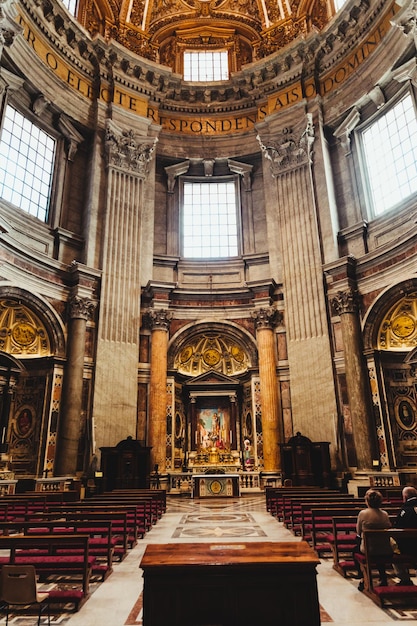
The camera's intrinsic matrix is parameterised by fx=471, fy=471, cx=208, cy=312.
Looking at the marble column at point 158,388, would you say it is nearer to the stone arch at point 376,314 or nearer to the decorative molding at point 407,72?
the stone arch at point 376,314

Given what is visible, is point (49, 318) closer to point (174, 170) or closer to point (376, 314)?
point (174, 170)

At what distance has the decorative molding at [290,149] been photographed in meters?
18.1

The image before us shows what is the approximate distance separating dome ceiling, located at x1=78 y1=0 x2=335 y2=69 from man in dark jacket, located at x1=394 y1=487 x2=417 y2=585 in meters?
20.4

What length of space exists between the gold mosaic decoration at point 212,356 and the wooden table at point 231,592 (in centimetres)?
1529

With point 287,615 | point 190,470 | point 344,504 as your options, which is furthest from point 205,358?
point 287,615

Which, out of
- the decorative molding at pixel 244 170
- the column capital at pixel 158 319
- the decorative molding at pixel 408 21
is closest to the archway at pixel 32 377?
the column capital at pixel 158 319

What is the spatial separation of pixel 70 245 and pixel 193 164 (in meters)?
7.19

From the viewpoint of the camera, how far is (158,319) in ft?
58.2

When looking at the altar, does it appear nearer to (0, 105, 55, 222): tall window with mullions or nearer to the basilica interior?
the basilica interior

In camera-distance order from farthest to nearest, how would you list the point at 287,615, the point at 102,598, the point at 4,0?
the point at 4,0 → the point at 102,598 → the point at 287,615

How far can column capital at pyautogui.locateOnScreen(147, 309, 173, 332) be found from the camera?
1770 cm

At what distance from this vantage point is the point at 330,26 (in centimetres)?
1777

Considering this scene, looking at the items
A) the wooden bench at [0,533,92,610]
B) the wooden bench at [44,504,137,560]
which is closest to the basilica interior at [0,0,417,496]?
the wooden bench at [44,504,137,560]

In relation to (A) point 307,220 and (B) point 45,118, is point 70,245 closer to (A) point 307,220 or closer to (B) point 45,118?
(B) point 45,118
